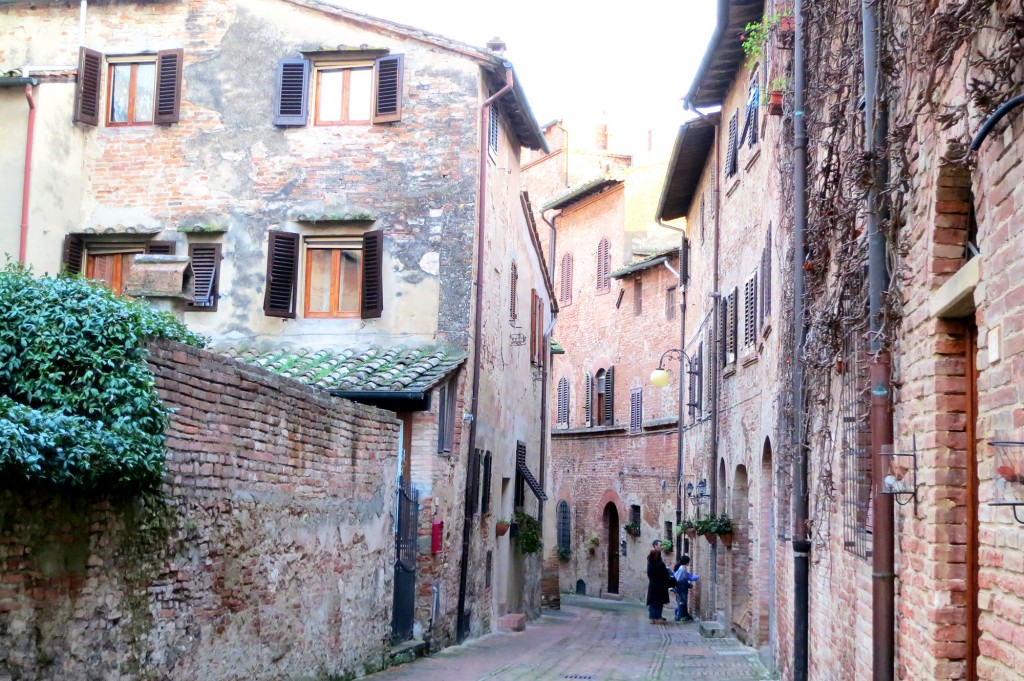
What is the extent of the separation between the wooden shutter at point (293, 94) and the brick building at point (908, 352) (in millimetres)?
6716

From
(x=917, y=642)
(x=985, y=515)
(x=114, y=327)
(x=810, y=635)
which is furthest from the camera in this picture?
(x=810, y=635)

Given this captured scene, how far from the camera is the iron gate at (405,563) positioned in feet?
45.3

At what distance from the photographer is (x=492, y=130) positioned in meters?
17.6

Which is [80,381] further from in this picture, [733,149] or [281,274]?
[733,149]

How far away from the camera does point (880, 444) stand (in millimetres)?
6816

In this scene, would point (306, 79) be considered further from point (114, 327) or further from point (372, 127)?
point (114, 327)

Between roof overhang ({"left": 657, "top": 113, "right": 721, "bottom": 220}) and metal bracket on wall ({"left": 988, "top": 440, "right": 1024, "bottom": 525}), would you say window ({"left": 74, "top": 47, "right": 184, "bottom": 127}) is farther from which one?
metal bracket on wall ({"left": 988, "top": 440, "right": 1024, "bottom": 525})

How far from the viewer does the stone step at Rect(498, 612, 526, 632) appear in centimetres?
1970

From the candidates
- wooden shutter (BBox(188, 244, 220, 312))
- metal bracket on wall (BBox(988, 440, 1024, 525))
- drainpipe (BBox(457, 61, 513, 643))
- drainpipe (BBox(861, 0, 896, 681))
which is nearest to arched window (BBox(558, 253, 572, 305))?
drainpipe (BBox(457, 61, 513, 643))

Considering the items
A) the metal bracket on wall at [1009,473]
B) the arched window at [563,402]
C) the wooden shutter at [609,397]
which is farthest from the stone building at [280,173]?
the arched window at [563,402]

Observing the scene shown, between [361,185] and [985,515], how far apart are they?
1261cm

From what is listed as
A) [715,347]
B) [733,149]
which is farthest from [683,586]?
[733,149]

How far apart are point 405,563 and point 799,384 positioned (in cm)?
585

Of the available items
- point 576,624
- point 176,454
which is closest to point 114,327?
point 176,454
